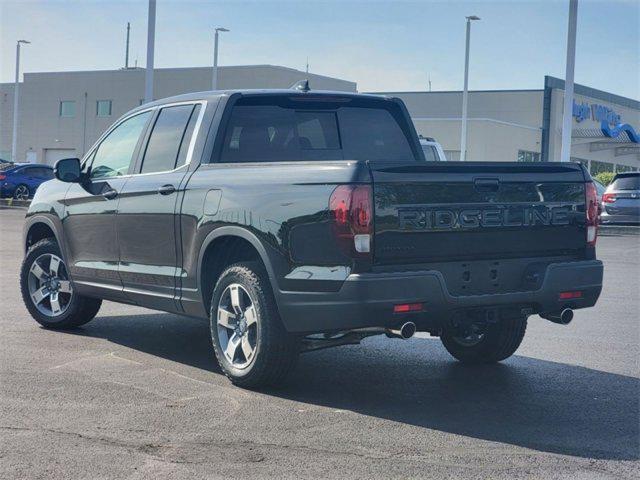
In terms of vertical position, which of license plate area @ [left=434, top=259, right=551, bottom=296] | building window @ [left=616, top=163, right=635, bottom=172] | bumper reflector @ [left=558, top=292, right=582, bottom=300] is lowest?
bumper reflector @ [left=558, top=292, right=582, bottom=300]

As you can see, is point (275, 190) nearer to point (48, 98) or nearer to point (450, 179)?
point (450, 179)

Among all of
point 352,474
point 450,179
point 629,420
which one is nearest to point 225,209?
point 450,179

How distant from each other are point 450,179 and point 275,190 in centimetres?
106

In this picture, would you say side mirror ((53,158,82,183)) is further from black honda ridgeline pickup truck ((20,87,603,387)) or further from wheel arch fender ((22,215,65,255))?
wheel arch fender ((22,215,65,255))

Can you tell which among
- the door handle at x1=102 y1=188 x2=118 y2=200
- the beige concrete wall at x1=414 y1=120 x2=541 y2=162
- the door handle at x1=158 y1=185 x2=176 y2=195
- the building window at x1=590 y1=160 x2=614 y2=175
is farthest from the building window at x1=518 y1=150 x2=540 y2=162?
the door handle at x1=158 y1=185 x2=176 y2=195

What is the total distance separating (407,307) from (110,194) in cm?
307

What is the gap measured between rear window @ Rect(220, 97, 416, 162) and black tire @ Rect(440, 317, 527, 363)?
1539 mm

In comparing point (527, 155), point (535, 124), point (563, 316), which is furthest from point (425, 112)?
point (563, 316)

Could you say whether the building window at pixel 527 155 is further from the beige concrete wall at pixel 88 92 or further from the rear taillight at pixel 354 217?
the rear taillight at pixel 354 217

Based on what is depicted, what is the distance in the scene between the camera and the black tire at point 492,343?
23.6 ft

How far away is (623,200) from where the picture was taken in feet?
85.3

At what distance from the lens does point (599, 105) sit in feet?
190

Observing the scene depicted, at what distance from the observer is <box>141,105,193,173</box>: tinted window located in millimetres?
7242

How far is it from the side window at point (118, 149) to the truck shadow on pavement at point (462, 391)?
1406 mm
